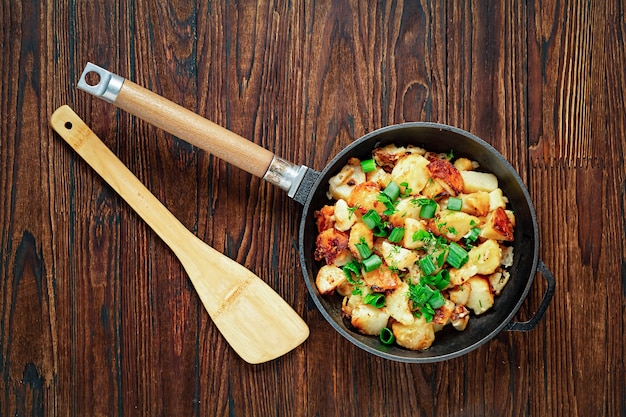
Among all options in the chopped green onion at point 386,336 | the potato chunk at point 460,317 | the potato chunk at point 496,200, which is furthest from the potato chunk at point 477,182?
the chopped green onion at point 386,336

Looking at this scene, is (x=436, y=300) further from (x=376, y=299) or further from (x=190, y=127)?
(x=190, y=127)

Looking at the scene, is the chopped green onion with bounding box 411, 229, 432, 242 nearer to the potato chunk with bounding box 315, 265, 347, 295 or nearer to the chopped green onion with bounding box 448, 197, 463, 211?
the chopped green onion with bounding box 448, 197, 463, 211

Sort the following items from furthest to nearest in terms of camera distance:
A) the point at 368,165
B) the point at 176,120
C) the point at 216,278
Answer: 1. the point at 216,278
2. the point at 368,165
3. the point at 176,120

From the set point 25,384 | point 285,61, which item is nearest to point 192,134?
point 285,61

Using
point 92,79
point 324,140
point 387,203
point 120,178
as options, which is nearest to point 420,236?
point 387,203

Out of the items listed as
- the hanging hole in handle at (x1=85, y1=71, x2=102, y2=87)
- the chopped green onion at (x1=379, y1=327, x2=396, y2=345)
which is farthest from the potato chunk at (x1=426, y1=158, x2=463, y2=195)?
the hanging hole in handle at (x1=85, y1=71, x2=102, y2=87)

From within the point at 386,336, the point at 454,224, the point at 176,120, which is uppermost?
the point at 176,120

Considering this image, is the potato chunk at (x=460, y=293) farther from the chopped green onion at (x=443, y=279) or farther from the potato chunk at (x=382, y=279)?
the potato chunk at (x=382, y=279)
